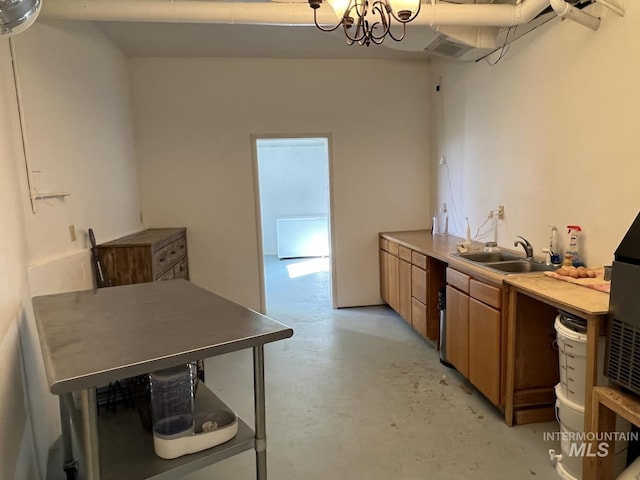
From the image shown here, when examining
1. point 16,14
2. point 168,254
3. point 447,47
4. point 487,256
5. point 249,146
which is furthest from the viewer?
point 249,146

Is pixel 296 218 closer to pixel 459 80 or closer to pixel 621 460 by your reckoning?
pixel 459 80

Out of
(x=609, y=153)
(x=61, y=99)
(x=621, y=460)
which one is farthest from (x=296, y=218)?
(x=621, y=460)

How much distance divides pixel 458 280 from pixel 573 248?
2.46 ft

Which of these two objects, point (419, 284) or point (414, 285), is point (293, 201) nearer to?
point (414, 285)

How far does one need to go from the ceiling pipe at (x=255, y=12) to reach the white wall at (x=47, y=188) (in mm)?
376

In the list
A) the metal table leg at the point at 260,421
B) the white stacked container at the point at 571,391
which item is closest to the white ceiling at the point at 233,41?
the white stacked container at the point at 571,391

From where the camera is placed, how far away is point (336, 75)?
15.1 ft

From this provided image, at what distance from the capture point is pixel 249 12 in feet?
9.16

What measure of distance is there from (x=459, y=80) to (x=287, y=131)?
1.87 m

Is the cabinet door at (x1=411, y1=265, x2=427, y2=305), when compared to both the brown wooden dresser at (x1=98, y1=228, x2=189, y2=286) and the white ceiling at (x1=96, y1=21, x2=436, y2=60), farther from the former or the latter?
the brown wooden dresser at (x1=98, y1=228, x2=189, y2=286)

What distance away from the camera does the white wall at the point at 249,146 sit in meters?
4.42

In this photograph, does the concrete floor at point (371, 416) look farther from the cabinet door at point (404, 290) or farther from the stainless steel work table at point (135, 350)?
the stainless steel work table at point (135, 350)

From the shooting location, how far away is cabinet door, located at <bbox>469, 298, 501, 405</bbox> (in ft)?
8.23

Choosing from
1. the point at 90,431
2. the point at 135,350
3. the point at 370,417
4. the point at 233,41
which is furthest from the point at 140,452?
the point at 233,41
